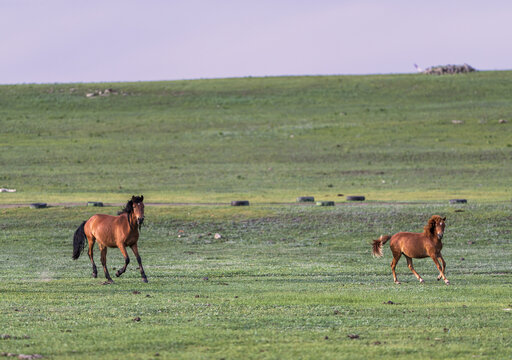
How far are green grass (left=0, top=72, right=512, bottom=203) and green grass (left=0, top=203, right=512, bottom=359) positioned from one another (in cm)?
1218

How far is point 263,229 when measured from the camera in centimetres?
3353

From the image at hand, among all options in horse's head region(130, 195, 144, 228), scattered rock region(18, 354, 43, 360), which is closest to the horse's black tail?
horse's head region(130, 195, 144, 228)

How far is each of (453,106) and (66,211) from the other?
65878 millimetres

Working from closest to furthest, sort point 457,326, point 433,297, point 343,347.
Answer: point 343,347, point 457,326, point 433,297

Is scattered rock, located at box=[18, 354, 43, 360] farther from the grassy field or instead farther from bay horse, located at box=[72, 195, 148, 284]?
bay horse, located at box=[72, 195, 148, 284]

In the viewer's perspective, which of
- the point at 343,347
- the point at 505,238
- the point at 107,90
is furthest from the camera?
the point at 107,90


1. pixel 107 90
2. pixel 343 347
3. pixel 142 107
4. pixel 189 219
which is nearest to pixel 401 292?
pixel 343 347

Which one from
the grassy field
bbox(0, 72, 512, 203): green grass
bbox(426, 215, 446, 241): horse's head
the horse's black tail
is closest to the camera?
the grassy field

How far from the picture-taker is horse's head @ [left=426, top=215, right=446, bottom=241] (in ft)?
62.3

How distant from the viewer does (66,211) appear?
3659 cm

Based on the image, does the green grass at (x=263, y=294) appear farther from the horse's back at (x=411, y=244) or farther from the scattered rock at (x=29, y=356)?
the horse's back at (x=411, y=244)

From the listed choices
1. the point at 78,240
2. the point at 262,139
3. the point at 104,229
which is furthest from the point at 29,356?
the point at 262,139

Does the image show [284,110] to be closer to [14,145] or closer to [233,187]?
[14,145]

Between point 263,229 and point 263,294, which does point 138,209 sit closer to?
point 263,294
